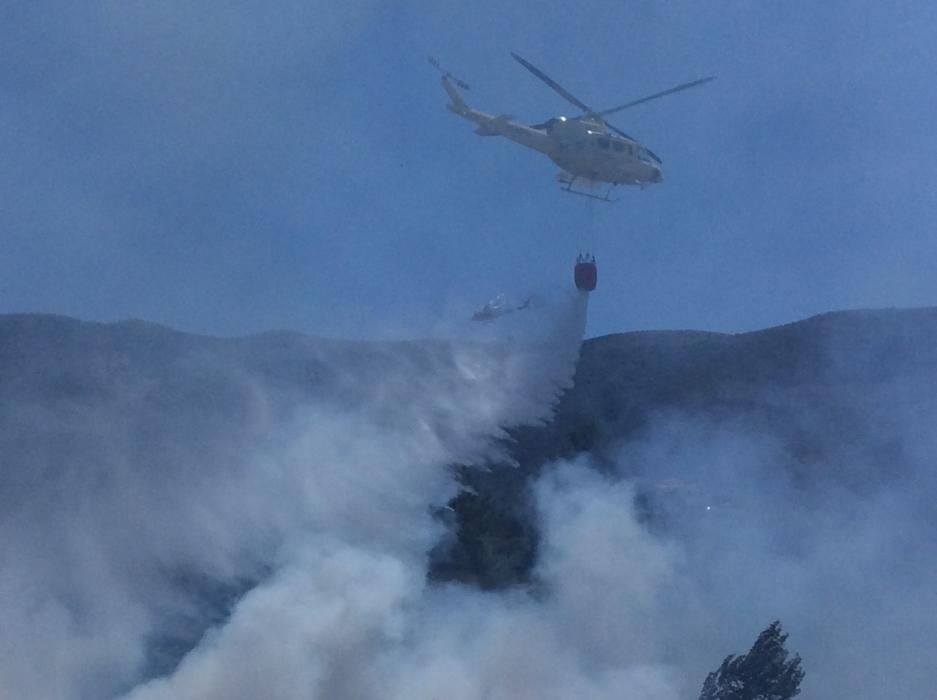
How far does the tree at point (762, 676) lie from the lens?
125ft

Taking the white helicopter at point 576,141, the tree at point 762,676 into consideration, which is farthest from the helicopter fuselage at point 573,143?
the tree at point 762,676

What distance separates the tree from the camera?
38.1m

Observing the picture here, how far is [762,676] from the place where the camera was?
38.1 metres

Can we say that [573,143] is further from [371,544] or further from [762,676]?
[762,676]

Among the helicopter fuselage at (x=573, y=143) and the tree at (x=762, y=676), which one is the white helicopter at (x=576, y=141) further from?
the tree at (x=762, y=676)

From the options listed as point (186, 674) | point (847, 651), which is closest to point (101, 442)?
point (186, 674)

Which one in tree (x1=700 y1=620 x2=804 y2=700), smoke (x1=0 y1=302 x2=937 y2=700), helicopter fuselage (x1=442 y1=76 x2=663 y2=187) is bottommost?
tree (x1=700 y1=620 x2=804 y2=700)

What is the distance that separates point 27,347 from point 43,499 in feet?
55.0

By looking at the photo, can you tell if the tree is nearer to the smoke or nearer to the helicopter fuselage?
the smoke

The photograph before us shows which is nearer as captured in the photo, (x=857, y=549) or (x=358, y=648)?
(x=358, y=648)

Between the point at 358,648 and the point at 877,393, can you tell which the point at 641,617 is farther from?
the point at 877,393

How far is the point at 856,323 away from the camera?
108938 mm

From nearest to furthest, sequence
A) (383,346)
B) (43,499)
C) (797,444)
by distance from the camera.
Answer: (43,499) → (383,346) → (797,444)

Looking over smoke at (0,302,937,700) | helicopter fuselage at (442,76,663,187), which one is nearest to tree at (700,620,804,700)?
smoke at (0,302,937,700)
